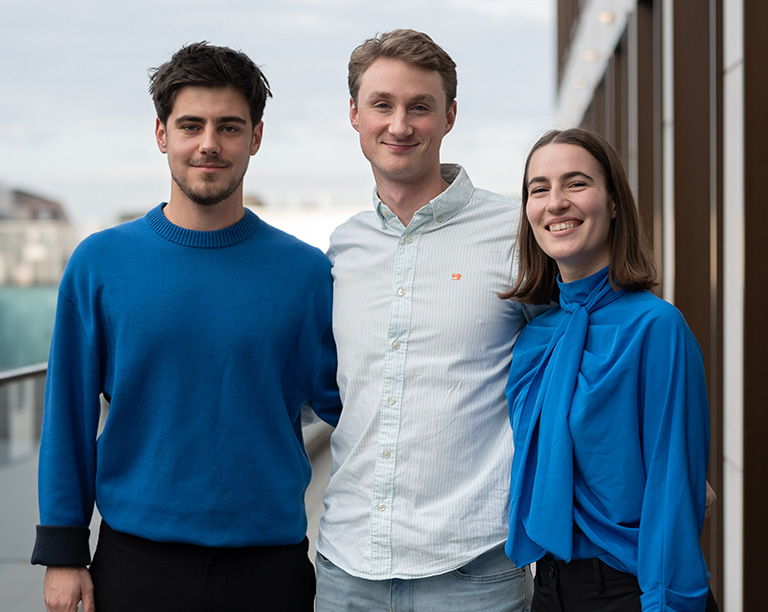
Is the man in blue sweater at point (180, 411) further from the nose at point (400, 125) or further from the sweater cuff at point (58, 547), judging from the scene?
the nose at point (400, 125)

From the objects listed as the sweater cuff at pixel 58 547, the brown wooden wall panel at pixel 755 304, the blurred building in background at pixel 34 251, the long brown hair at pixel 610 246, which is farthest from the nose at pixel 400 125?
the blurred building in background at pixel 34 251

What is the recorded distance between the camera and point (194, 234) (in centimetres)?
240

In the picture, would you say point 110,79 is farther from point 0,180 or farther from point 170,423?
point 170,423

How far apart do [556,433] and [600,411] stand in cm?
11

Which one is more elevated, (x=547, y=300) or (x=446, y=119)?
(x=446, y=119)

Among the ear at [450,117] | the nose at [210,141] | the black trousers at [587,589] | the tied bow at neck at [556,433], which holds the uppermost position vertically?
the ear at [450,117]

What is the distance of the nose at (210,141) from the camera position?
2330 millimetres

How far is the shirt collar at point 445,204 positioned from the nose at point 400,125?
19 cm

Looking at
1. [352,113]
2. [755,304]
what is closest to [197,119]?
[352,113]

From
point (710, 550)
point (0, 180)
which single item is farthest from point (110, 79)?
point (710, 550)

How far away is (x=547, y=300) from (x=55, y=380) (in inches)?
50.9

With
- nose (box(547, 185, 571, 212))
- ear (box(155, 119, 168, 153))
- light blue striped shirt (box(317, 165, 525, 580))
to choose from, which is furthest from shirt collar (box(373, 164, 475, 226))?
ear (box(155, 119, 168, 153))

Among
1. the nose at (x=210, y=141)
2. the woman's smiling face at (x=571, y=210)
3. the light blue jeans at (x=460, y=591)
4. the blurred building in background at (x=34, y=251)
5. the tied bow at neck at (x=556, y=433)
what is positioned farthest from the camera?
the blurred building in background at (x=34, y=251)

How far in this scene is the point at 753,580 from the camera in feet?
11.2
